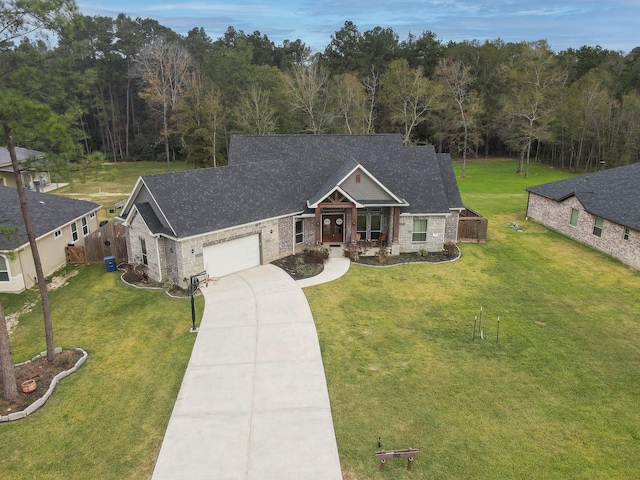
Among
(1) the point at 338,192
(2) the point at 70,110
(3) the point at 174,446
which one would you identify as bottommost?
(3) the point at 174,446

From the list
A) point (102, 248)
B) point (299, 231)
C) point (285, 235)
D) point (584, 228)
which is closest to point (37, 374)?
point (102, 248)

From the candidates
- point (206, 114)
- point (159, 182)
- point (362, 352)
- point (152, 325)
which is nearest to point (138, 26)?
point (206, 114)

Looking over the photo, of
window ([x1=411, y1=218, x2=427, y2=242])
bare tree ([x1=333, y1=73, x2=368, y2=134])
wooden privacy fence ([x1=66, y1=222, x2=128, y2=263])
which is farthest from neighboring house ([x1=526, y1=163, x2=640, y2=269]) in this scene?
bare tree ([x1=333, y1=73, x2=368, y2=134])

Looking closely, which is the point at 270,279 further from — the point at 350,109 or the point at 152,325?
the point at 350,109

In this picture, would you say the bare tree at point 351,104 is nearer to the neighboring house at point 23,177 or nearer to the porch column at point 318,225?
the porch column at point 318,225

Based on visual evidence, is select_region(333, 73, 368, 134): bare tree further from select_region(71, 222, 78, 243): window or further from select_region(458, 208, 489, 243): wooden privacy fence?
select_region(71, 222, 78, 243): window
